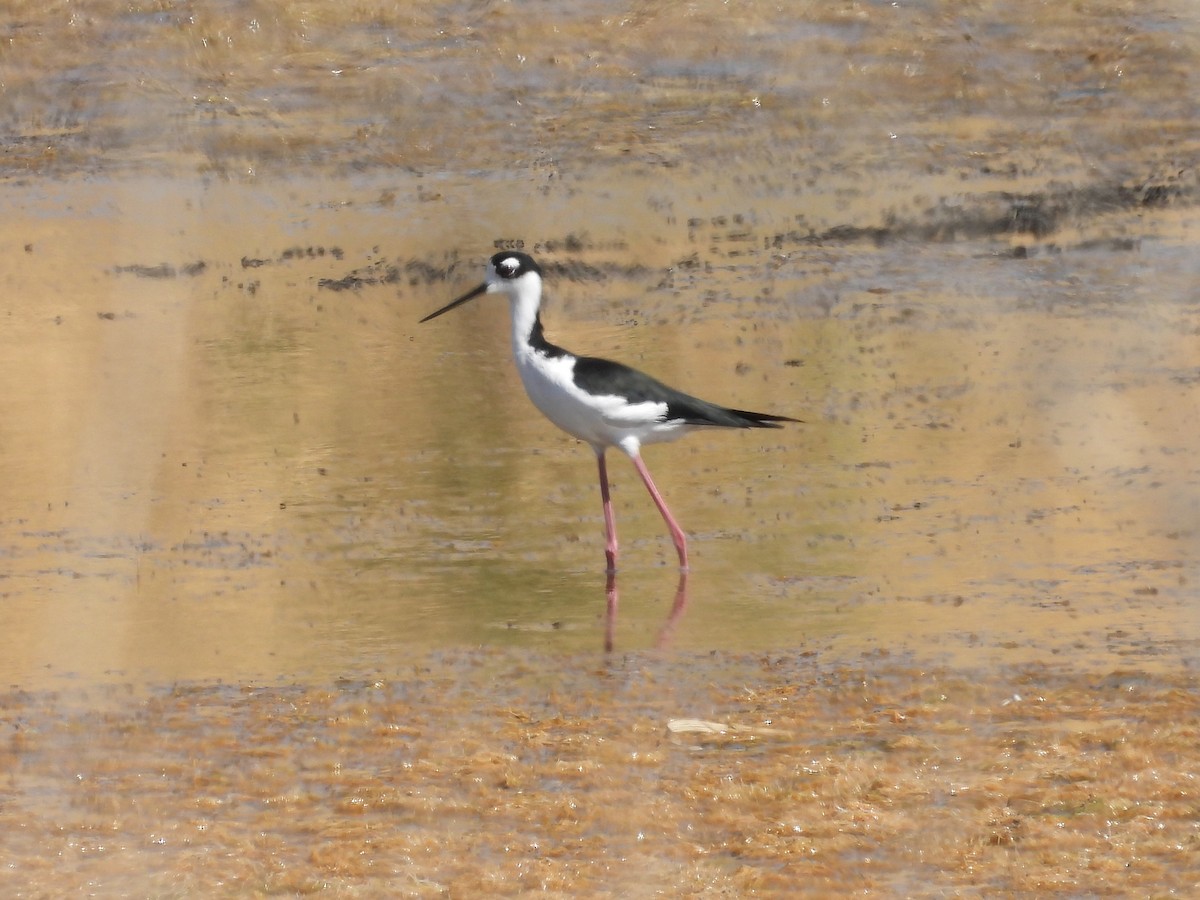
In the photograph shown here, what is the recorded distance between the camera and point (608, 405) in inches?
314

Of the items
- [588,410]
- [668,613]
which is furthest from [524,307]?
[668,613]

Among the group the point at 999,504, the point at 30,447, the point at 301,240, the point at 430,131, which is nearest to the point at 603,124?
the point at 430,131

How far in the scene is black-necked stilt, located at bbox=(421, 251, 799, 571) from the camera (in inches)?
314

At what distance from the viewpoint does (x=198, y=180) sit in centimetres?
1559

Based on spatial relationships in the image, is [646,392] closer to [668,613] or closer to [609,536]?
[609,536]

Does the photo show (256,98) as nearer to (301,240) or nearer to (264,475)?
(301,240)

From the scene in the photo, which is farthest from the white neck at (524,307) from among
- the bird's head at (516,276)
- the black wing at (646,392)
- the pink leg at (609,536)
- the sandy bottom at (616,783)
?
the sandy bottom at (616,783)

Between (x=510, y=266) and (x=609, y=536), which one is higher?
(x=510, y=266)

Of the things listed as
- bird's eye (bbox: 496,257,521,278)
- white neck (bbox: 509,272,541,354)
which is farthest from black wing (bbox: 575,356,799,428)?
bird's eye (bbox: 496,257,521,278)

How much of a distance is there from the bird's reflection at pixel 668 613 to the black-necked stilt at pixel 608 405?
5.0 inches

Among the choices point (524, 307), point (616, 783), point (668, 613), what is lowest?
point (668, 613)

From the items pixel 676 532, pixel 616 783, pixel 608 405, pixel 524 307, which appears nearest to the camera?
pixel 616 783

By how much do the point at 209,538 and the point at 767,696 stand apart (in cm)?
292

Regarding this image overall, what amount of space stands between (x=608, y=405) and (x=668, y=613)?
105cm
